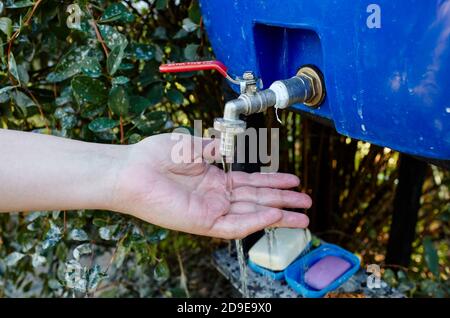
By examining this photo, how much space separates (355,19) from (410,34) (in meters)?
0.09

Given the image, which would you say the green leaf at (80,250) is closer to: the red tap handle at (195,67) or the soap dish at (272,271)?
the soap dish at (272,271)

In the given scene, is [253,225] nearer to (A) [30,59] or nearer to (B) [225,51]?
(B) [225,51]

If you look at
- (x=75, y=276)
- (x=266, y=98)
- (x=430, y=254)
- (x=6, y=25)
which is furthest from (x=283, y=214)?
(x=6, y=25)

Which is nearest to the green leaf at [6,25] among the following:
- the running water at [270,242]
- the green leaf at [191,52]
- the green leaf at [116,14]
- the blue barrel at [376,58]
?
the green leaf at [116,14]

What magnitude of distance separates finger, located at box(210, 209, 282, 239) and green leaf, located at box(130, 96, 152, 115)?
0.35m

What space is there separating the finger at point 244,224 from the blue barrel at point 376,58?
255 millimetres

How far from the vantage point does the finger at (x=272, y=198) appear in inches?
45.4

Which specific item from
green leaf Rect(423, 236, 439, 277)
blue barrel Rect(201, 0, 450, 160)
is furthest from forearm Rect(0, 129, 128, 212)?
green leaf Rect(423, 236, 439, 277)

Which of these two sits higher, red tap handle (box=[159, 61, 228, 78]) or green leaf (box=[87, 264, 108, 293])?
red tap handle (box=[159, 61, 228, 78])

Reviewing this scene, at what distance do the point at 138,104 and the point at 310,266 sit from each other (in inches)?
24.5

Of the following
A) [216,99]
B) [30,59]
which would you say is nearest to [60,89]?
[30,59]

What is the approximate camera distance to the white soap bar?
1.28 m

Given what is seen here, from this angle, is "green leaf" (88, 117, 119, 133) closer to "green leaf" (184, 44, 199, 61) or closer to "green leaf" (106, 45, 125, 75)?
"green leaf" (106, 45, 125, 75)

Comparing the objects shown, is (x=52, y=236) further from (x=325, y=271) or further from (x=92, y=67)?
(x=325, y=271)
